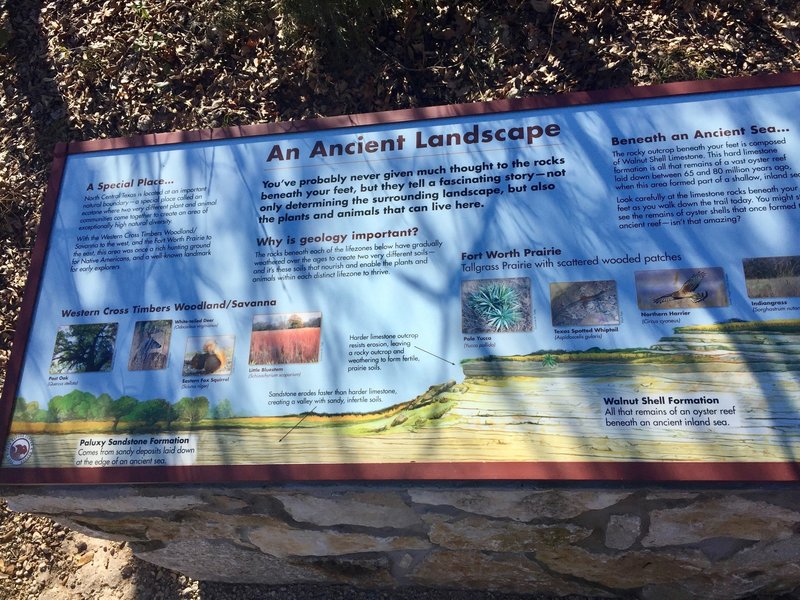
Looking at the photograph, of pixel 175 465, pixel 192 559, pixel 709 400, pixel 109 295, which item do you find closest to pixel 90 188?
pixel 109 295

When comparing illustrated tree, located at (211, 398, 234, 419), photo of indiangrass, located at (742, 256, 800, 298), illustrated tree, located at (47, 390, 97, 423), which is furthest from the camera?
illustrated tree, located at (47, 390, 97, 423)

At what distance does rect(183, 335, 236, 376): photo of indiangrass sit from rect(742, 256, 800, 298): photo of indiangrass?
1899 millimetres

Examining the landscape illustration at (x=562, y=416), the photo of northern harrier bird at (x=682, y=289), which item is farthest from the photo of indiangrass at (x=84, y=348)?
the photo of northern harrier bird at (x=682, y=289)

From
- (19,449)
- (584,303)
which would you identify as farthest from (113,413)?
(584,303)

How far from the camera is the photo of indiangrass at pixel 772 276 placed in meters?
2.17

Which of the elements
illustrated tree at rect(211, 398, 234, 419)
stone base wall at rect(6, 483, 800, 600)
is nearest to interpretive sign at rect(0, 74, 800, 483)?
illustrated tree at rect(211, 398, 234, 419)

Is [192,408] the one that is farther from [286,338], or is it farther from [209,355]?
[286,338]

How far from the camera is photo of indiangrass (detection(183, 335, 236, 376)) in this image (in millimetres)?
2395

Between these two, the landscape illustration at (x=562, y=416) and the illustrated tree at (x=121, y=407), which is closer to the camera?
the landscape illustration at (x=562, y=416)

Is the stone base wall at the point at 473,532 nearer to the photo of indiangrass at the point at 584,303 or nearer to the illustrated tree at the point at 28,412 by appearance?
the illustrated tree at the point at 28,412

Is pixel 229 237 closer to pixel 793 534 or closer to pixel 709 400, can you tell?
pixel 709 400

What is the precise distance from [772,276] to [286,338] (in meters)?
1.76

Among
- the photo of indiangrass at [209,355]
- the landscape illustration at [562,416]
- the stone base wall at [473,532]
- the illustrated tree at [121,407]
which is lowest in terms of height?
the stone base wall at [473,532]

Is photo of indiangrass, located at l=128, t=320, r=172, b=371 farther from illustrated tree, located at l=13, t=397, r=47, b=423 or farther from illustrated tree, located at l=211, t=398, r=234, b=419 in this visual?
illustrated tree, located at l=13, t=397, r=47, b=423
